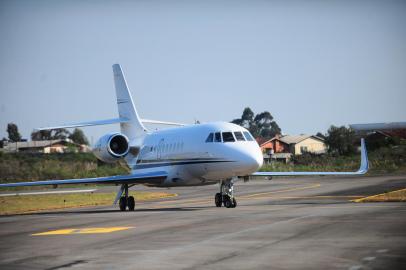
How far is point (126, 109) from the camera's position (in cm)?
4169

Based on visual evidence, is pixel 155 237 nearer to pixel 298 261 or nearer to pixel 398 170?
pixel 298 261

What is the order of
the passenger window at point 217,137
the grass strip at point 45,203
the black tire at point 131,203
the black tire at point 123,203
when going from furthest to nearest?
the grass strip at point 45,203
the black tire at point 123,203
the black tire at point 131,203
the passenger window at point 217,137

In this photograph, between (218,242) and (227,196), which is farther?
(227,196)

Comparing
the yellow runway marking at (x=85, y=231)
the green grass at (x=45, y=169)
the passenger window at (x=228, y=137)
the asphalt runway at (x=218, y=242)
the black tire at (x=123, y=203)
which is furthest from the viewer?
the green grass at (x=45, y=169)

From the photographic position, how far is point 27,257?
49.7ft

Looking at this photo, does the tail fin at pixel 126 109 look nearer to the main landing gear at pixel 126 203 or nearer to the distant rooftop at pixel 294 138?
the main landing gear at pixel 126 203

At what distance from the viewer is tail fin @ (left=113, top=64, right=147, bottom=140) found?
1609 inches

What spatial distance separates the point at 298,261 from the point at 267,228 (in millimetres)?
6104

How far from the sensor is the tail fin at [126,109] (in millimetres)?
40875

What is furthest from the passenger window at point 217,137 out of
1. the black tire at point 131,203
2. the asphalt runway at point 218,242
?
the asphalt runway at point 218,242

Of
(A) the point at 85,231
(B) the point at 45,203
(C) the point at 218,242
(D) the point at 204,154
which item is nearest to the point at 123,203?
(D) the point at 204,154

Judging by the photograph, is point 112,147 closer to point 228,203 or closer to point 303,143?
point 228,203

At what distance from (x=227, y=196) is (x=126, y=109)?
13.0 m

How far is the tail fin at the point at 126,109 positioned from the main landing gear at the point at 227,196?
9.98m
